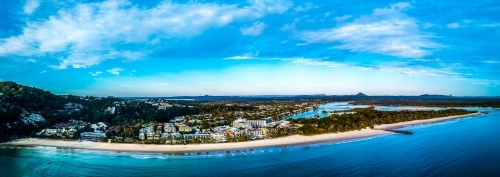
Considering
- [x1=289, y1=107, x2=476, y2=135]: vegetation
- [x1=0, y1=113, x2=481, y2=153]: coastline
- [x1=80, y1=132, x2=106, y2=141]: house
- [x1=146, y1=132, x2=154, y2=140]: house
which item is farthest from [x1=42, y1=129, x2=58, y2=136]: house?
[x1=289, y1=107, x2=476, y2=135]: vegetation

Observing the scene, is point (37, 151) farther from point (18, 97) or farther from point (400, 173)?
point (400, 173)

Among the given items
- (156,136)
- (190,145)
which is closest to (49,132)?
(156,136)

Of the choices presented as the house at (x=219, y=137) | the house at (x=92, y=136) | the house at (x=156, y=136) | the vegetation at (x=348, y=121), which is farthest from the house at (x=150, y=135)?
the vegetation at (x=348, y=121)

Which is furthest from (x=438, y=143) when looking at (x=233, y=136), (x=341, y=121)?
(x=233, y=136)

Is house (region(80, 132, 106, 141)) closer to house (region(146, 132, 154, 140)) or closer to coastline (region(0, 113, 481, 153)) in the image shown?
coastline (region(0, 113, 481, 153))

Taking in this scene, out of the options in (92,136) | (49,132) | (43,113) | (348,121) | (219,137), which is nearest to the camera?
(219,137)

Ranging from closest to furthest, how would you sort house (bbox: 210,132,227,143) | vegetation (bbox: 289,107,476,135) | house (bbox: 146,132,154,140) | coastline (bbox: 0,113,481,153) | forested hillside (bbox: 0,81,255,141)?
coastline (bbox: 0,113,481,153) → house (bbox: 210,132,227,143) → house (bbox: 146,132,154,140) → forested hillside (bbox: 0,81,255,141) → vegetation (bbox: 289,107,476,135)

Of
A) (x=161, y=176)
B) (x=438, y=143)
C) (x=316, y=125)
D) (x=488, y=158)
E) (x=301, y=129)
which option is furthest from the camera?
(x=316, y=125)

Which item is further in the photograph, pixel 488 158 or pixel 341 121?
pixel 341 121

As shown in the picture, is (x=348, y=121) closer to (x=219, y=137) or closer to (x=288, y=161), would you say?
(x=219, y=137)
